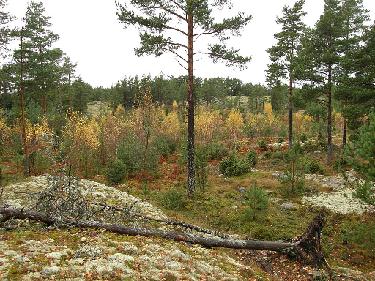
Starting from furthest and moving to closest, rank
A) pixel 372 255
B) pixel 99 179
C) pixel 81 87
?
pixel 81 87 → pixel 99 179 → pixel 372 255

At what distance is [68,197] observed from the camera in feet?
34.1

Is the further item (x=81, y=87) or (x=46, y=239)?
(x=81, y=87)

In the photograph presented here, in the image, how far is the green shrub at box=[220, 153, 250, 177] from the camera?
26.9 metres

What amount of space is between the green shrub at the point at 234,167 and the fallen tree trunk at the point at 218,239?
1592 cm

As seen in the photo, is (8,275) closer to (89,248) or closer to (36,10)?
(89,248)

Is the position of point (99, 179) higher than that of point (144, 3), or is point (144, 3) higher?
point (144, 3)

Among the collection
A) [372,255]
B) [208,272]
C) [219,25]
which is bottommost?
[372,255]

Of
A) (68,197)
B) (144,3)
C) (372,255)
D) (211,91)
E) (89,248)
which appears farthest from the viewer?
(211,91)

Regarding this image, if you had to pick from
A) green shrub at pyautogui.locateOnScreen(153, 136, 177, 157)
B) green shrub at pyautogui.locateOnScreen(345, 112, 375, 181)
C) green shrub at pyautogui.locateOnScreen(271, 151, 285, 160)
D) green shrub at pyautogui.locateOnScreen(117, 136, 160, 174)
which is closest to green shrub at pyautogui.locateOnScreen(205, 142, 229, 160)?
green shrub at pyautogui.locateOnScreen(153, 136, 177, 157)

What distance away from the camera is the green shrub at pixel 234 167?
88.2ft

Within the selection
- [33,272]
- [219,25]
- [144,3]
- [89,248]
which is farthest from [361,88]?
[33,272]

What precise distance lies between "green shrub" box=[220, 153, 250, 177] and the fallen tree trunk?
15920 mm

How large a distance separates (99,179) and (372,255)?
1756cm

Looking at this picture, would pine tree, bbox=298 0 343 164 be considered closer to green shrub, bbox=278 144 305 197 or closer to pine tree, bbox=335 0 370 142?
pine tree, bbox=335 0 370 142
